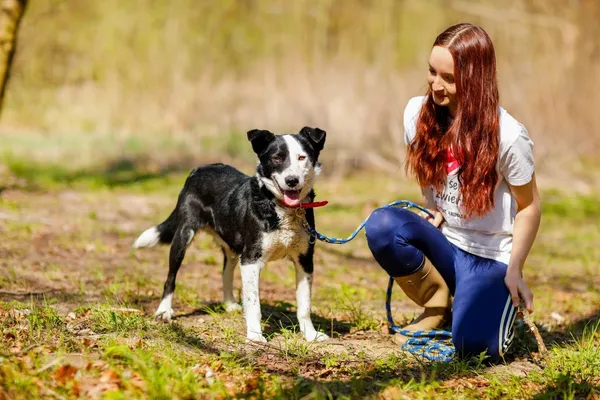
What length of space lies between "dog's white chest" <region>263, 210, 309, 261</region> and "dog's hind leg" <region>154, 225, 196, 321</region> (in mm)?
784

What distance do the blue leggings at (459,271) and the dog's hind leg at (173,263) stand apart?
49.5 inches

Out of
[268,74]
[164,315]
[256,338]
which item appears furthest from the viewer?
[268,74]

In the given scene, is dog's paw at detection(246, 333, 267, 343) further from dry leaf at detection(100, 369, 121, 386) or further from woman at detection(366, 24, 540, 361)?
dry leaf at detection(100, 369, 121, 386)

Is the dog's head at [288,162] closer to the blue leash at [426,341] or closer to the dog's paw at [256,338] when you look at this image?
the blue leash at [426,341]

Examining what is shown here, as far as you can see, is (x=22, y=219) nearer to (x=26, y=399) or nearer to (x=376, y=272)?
(x=376, y=272)

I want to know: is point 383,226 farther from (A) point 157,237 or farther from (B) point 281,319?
(A) point 157,237

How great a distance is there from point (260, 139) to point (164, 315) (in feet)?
4.09

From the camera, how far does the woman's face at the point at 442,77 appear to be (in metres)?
3.85

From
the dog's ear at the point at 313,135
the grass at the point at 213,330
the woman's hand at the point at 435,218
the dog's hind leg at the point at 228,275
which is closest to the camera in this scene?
the grass at the point at 213,330

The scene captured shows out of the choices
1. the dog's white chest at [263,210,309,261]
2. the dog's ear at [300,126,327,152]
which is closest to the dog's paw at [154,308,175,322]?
the dog's white chest at [263,210,309,261]

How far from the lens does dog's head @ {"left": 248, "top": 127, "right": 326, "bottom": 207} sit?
13.2 ft

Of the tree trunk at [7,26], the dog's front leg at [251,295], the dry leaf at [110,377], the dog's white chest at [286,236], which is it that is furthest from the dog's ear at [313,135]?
the tree trunk at [7,26]

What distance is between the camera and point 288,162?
4062 mm

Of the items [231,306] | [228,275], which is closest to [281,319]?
[231,306]
